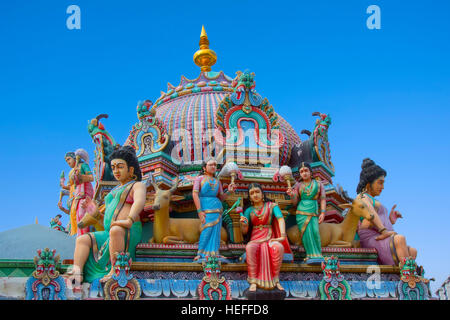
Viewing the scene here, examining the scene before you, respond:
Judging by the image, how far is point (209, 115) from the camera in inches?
617

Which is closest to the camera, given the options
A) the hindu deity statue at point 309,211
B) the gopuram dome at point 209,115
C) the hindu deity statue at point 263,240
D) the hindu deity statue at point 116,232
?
the hindu deity statue at point 116,232

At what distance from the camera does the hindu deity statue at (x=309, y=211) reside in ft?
36.6

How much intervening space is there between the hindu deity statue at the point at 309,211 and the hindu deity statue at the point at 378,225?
1.15 meters

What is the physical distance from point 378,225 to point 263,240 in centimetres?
280

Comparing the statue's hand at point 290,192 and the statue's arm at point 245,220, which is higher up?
the statue's hand at point 290,192

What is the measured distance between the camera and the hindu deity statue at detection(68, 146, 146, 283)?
996cm

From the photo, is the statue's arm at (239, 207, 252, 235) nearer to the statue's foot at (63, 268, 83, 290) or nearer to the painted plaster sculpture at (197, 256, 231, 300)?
the painted plaster sculpture at (197, 256, 231, 300)

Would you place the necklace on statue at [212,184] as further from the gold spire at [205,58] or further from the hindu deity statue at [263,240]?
the gold spire at [205,58]

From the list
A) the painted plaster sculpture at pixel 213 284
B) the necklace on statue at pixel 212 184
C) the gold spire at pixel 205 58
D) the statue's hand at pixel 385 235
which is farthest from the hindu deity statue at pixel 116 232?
the gold spire at pixel 205 58

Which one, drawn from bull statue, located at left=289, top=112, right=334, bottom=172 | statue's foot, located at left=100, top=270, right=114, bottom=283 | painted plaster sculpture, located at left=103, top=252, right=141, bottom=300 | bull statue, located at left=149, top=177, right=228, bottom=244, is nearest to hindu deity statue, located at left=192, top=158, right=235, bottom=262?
bull statue, located at left=149, top=177, right=228, bottom=244

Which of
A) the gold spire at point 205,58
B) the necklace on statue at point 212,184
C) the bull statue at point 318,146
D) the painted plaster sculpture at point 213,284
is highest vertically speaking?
the gold spire at point 205,58

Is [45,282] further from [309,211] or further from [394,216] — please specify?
[394,216]

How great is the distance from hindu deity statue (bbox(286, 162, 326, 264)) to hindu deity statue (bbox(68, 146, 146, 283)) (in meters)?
3.38
